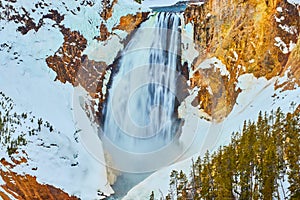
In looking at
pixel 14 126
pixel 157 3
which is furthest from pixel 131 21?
pixel 14 126

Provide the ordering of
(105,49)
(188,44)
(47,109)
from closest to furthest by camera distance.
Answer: (47,109) < (188,44) < (105,49)

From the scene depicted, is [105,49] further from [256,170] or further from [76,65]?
[256,170]

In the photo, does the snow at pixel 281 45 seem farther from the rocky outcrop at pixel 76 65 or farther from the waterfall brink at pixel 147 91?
the rocky outcrop at pixel 76 65

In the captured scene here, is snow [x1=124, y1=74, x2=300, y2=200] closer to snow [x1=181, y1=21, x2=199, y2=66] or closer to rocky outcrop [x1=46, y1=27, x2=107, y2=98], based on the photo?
snow [x1=181, y1=21, x2=199, y2=66]

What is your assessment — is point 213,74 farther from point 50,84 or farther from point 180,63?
point 50,84

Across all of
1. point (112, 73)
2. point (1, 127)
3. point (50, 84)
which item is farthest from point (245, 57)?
point (1, 127)

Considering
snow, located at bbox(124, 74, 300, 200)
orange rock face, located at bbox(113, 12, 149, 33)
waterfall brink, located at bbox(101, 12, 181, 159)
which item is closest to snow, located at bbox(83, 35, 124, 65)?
waterfall brink, located at bbox(101, 12, 181, 159)
